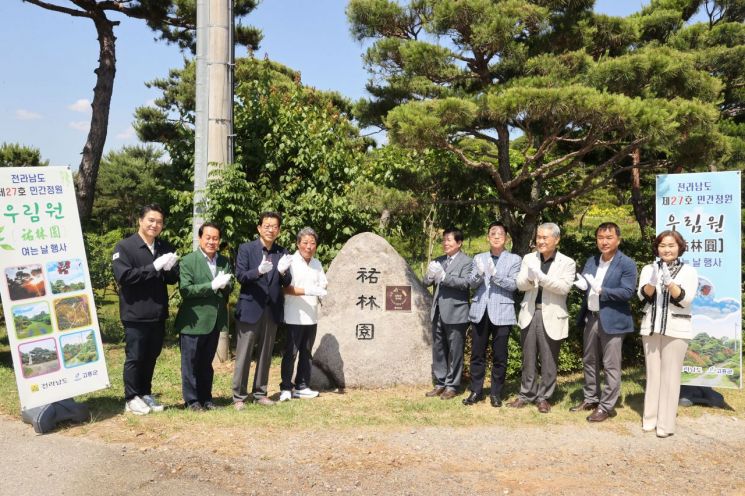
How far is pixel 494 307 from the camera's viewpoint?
5.27m

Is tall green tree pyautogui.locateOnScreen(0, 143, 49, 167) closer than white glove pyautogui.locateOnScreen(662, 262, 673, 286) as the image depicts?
No

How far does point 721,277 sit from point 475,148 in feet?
10.6

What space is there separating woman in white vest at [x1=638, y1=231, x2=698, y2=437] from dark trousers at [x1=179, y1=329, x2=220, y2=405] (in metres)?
3.60

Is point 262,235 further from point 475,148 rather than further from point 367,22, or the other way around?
point 475,148

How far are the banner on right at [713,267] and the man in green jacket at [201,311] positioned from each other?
419cm

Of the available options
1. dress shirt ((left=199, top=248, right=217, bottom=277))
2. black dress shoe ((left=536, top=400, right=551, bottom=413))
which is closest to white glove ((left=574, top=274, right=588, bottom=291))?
black dress shoe ((left=536, top=400, right=551, bottom=413))

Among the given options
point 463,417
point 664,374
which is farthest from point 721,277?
point 463,417

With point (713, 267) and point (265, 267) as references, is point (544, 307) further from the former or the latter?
point (265, 267)

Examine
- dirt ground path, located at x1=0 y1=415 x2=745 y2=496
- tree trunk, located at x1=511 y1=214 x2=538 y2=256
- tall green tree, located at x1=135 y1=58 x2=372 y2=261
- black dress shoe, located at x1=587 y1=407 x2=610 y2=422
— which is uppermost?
tall green tree, located at x1=135 y1=58 x2=372 y2=261

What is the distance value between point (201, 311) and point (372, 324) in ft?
6.14

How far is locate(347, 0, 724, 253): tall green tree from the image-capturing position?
5.08 m

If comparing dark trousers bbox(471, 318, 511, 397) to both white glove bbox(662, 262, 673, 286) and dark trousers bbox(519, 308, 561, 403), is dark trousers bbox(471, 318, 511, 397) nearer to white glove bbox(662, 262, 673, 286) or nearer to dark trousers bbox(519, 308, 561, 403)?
dark trousers bbox(519, 308, 561, 403)

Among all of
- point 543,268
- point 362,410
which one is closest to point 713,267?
point 543,268

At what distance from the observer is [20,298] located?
451cm
